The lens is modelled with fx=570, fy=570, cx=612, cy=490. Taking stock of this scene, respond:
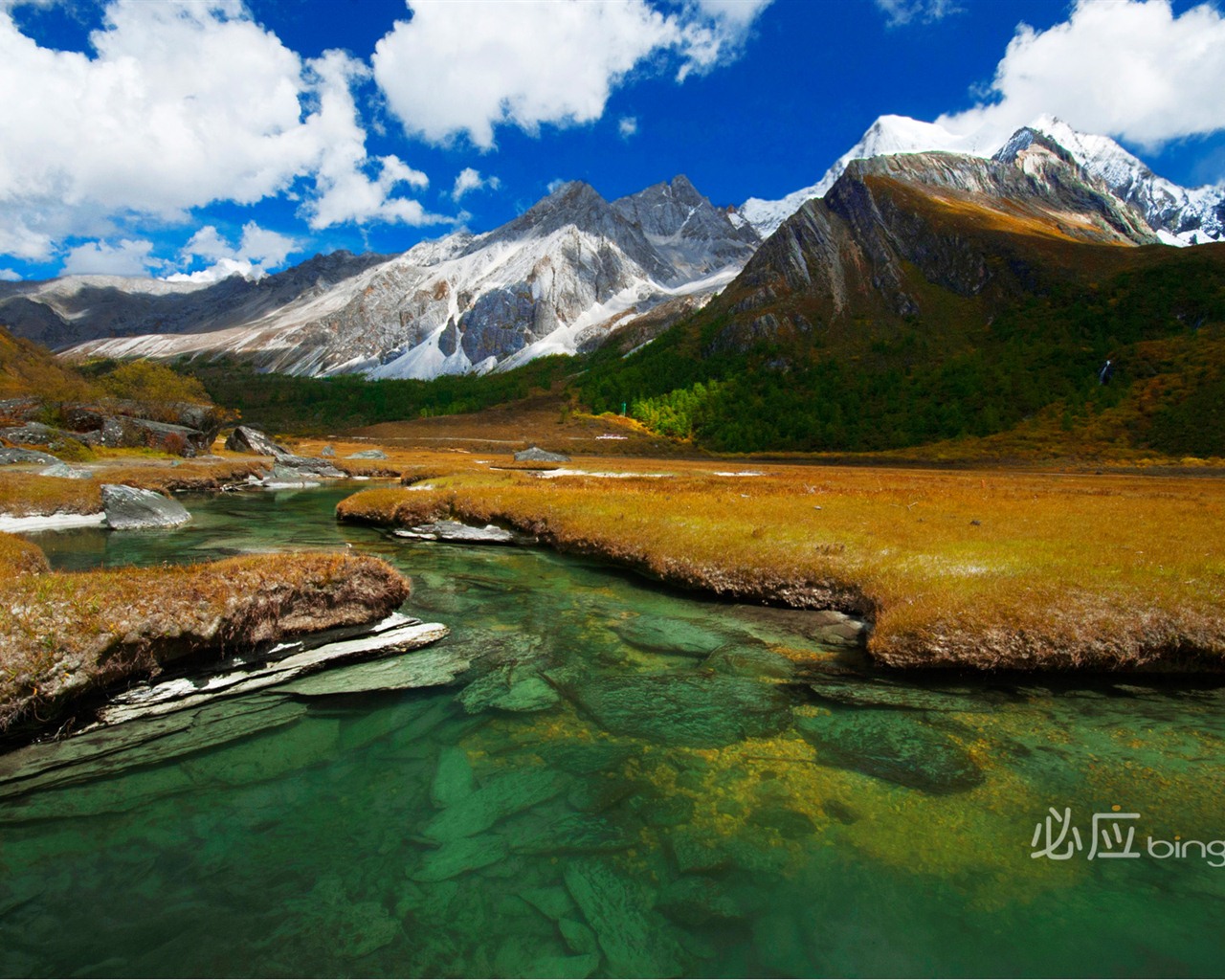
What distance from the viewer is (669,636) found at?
16250mm

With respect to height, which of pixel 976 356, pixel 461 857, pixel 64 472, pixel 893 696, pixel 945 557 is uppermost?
pixel 976 356

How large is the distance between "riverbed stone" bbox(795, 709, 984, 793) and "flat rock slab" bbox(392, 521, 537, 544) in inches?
793

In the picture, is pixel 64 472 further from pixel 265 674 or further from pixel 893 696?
pixel 893 696

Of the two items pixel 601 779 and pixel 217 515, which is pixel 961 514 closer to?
pixel 601 779

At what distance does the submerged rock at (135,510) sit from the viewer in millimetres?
31906

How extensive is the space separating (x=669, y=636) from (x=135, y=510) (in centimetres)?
3333

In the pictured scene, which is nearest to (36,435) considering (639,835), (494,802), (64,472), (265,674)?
(64,472)

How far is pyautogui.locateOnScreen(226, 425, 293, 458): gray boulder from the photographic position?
87.2m

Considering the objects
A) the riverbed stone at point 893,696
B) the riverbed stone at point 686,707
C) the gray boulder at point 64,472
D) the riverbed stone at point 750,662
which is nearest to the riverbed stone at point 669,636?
the riverbed stone at point 750,662

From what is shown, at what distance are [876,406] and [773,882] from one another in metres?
166

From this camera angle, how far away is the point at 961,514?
27766 mm

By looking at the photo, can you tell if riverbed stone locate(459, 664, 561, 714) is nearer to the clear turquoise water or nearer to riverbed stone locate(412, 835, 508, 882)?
the clear turquoise water

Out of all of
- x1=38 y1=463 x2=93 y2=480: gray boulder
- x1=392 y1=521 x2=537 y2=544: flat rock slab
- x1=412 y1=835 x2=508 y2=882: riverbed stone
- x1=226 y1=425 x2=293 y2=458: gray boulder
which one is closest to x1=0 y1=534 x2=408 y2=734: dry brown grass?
x1=412 y1=835 x2=508 y2=882: riverbed stone

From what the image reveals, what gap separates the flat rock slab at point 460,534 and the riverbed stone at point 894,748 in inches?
793
